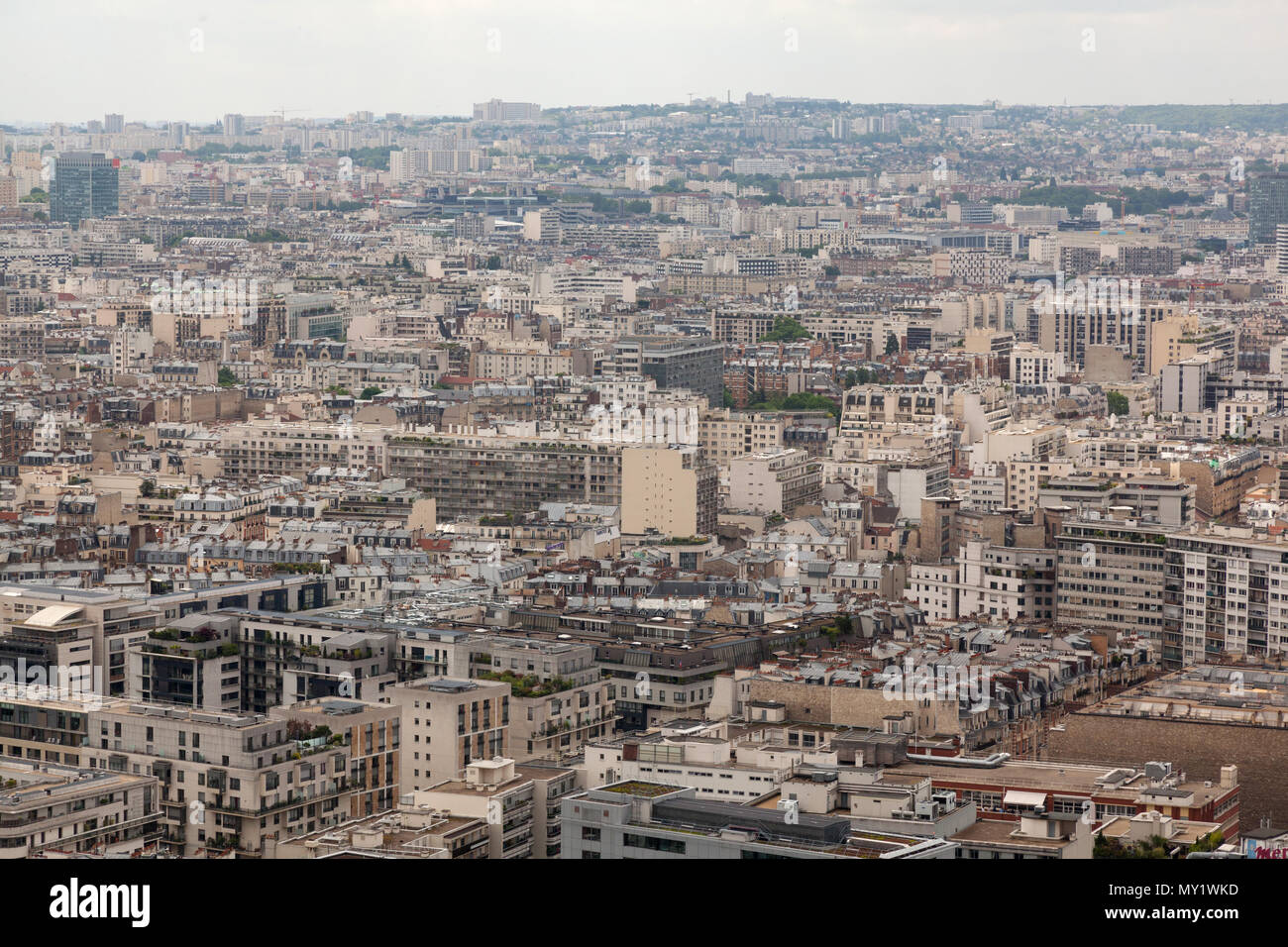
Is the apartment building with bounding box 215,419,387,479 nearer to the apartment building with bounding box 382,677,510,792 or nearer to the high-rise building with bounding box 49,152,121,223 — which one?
the apartment building with bounding box 382,677,510,792

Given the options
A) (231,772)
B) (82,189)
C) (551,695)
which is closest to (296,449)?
(551,695)

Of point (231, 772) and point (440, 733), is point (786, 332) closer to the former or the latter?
point (440, 733)

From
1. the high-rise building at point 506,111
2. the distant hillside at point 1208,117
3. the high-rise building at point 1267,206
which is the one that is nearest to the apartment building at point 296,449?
the high-rise building at point 1267,206

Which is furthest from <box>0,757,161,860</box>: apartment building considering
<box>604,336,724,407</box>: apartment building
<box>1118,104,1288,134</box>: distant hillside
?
<box>1118,104,1288,134</box>: distant hillside

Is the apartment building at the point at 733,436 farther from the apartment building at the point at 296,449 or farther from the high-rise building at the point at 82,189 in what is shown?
the high-rise building at the point at 82,189
